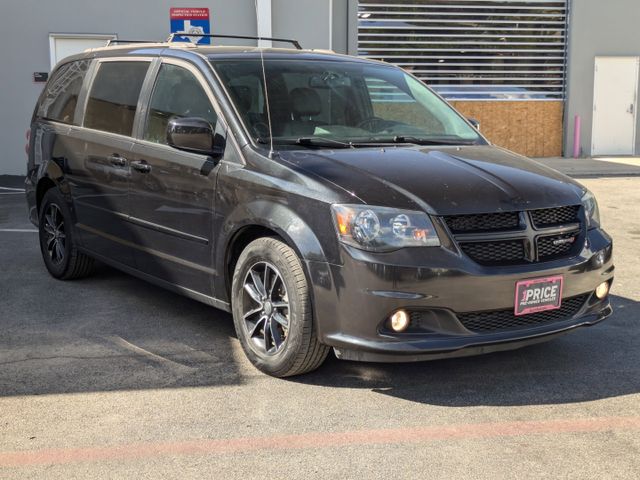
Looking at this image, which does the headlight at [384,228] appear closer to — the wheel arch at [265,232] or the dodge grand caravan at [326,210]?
the dodge grand caravan at [326,210]

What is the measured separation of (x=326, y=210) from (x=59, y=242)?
135 inches

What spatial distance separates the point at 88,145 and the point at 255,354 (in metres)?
2.41

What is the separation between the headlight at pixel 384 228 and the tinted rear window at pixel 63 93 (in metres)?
3.28

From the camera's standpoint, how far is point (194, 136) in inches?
180

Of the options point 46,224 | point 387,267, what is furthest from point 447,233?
point 46,224

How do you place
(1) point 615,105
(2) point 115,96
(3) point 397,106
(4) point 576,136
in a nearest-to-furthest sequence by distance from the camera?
(3) point 397,106, (2) point 115,96, (4) point 576,136, (1) point 615,105

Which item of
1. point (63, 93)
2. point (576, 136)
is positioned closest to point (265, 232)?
point (63, 93)

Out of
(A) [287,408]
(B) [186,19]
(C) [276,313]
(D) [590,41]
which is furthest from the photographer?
(D) [590,41]

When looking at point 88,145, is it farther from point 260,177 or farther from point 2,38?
point 2,38

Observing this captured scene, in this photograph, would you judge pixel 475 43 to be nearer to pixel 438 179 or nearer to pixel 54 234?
pixel 54 234

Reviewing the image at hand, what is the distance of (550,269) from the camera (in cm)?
402

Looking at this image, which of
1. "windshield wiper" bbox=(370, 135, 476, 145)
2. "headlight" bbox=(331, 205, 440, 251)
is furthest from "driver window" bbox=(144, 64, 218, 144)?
"headlight" bbox=(331, 205, 440, 251)

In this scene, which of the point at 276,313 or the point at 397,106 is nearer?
the point at 276,313

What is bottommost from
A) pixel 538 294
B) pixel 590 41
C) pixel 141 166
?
pixel 538 294
